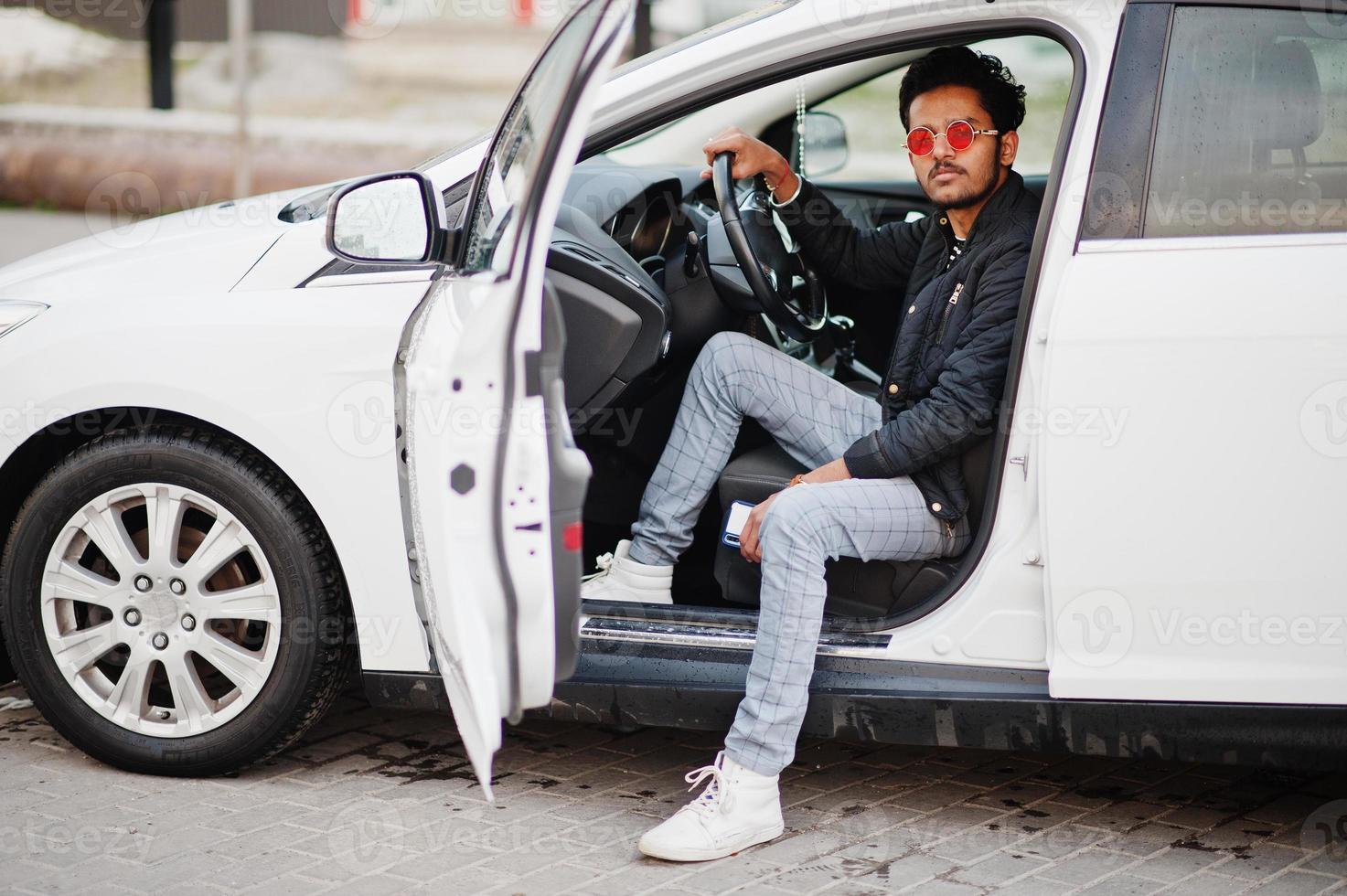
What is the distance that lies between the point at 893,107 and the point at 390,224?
77.0 inches

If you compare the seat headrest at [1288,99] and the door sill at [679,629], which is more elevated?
the seat headrest at [1288,99]

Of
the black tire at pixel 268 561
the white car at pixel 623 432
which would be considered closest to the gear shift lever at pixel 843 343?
the white car at pixel 623 432

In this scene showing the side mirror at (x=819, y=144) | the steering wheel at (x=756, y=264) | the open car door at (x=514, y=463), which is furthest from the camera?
the side mirror at (x=819, y=144)

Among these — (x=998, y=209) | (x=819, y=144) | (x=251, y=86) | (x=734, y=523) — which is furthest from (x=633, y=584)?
(x=251, y=86)

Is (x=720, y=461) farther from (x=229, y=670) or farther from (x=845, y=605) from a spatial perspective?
(x=229, y=670)

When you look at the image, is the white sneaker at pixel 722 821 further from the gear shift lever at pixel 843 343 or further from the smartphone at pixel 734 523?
the gear shift lever at pixel 843 343

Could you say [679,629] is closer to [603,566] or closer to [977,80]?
[603,566]

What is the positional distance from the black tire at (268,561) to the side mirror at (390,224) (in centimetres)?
51

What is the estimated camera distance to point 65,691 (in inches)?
121

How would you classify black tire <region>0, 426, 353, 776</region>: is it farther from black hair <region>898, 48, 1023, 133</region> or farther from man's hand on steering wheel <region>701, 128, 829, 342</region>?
black hair <region>898, 48, 1023, 133</region>

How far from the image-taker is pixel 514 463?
2219mm

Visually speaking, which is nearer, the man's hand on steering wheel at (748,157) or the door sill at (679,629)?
the door sill at (679,629)

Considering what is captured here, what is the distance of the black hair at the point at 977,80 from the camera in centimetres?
300

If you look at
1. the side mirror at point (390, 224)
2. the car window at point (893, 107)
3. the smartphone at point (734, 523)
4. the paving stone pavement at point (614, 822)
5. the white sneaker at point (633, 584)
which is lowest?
the paving stone pavement at point (614, 822)
